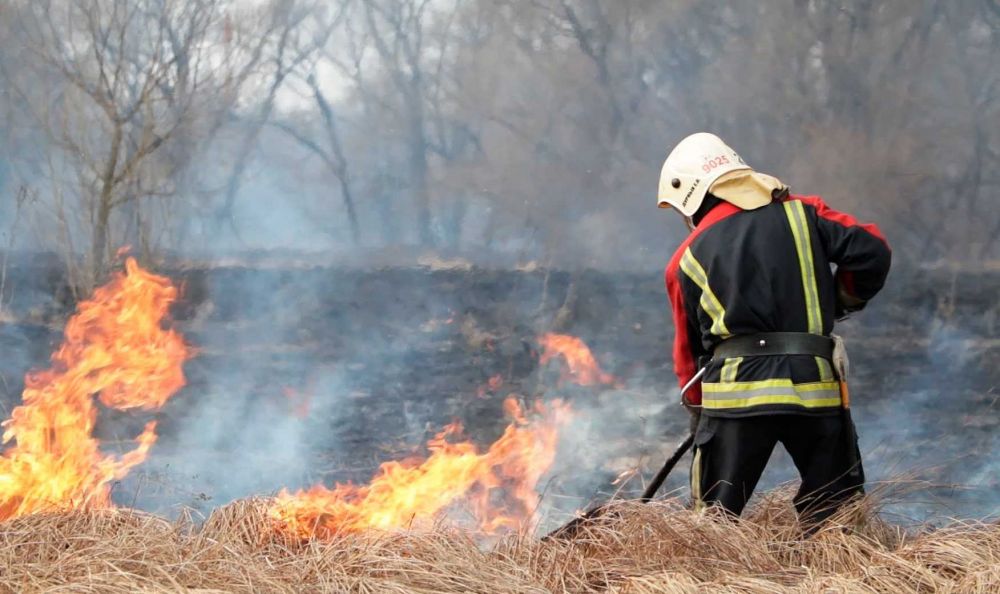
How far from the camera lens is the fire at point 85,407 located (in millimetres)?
4547

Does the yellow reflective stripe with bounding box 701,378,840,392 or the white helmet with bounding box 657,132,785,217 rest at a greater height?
the white helmet with bounding box 657,132,785,217

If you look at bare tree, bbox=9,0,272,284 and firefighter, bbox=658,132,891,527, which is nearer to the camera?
firefighter, bbox=658,132,891,527

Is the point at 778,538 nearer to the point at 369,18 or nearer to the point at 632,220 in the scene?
the point at 632,220

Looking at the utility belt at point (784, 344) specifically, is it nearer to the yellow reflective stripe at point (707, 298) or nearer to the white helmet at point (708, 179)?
the yellow reflective stripe at point (707, 298)

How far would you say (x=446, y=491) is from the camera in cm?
482

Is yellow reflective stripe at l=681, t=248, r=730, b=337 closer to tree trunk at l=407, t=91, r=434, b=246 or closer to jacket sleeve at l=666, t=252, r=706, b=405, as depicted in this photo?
jacket sleeve at l=666, t=252, r=706, b=405

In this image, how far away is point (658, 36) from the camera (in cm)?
868

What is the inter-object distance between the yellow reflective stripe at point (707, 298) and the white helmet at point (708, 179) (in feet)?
0.82

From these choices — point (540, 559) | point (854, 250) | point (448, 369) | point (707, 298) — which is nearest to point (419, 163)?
point (448, 369)

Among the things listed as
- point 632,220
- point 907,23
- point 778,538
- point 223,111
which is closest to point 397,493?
point 778,538

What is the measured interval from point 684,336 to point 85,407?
3.16m

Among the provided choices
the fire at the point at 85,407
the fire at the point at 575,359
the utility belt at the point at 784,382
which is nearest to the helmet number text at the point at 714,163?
the utility belt at the point at 784,382

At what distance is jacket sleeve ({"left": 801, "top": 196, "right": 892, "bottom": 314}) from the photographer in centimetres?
351

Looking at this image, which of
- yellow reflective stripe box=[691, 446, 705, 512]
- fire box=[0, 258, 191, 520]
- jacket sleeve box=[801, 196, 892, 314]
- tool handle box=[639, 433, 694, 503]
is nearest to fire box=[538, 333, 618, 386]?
fire box=[0, 258, 191, 520]
